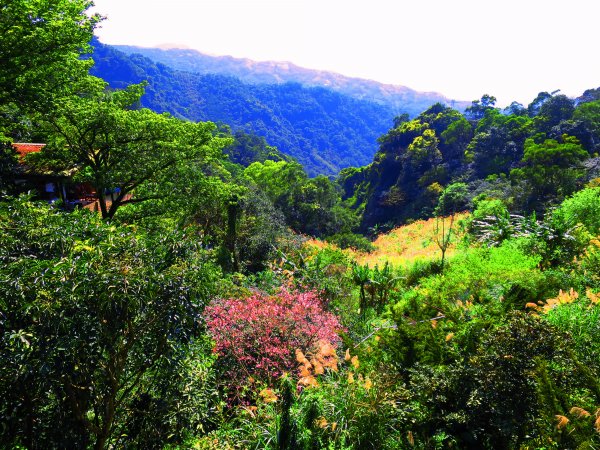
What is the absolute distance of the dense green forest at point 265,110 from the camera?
137625 millimetres

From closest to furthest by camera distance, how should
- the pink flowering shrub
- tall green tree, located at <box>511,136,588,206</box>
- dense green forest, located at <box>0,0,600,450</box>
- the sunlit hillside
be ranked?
dense green forest, located at <box>0,0,600,450</box> < the pink flowering shrub < the sunlit hillside < tall green tree, located at <box>511,136,588,206</box>

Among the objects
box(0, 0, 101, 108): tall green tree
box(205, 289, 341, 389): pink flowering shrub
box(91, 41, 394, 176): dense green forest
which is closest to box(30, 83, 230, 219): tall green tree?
box(0, 0, 101, 108): tall green tree

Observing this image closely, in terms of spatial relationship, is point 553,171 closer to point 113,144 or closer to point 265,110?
point 113,144

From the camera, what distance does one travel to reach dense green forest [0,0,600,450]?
3160 mm

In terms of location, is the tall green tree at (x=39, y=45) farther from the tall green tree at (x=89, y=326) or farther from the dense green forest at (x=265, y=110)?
the dense green forest at (x=265, y=110)

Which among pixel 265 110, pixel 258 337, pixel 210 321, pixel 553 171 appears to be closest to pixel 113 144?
pixel 210 321

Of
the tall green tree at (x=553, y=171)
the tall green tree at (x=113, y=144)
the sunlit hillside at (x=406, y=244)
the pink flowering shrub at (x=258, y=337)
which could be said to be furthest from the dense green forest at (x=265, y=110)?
the pink flowering shrub at (x=258, y=337)

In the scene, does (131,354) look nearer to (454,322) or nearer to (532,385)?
(532,385)

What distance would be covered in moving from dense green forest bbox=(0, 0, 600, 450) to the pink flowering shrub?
0.04 metres

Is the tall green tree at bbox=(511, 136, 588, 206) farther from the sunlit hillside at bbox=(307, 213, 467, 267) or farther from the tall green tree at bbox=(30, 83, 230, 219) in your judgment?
the tall green tree at bbox=(30, 83, 230, 219)

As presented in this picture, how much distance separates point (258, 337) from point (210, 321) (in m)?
0.85

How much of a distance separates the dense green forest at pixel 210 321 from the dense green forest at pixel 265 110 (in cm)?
11082

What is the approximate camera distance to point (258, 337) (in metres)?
6.42

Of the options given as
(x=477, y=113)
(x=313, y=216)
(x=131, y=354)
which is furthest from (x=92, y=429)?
(x=477, y=113)
